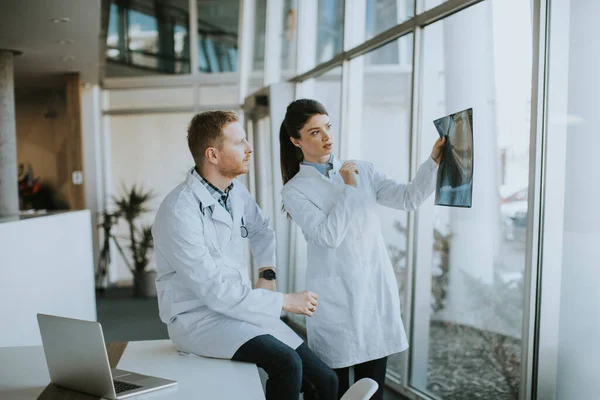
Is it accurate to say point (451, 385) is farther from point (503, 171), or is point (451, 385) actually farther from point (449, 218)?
point (503, 171)

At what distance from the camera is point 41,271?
4.73 meters

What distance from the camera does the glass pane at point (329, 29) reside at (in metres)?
5.12

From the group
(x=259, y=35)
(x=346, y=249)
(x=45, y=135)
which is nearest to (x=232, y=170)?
(x=346, y=249)

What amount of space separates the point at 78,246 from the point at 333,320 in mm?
3666

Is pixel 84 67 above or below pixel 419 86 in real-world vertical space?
above

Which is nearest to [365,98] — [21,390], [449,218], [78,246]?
[449,218]

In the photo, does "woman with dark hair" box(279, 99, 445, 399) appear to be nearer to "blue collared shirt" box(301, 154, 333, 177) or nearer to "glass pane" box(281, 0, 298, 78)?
"blue collared shirt" box(301, 154, 333, 177)

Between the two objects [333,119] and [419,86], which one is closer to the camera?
[419,86]

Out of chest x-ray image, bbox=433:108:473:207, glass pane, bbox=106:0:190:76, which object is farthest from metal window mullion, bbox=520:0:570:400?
glass pane, bbox=106:0:190:76

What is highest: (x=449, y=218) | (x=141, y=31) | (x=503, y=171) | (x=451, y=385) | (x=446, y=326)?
(x=141, y=31)

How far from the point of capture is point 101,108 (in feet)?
32.6

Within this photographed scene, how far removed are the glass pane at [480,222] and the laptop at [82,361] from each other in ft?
5.77

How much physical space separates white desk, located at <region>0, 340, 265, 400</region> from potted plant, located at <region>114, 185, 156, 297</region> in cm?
662

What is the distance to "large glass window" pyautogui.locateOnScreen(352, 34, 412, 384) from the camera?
3.99m
